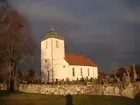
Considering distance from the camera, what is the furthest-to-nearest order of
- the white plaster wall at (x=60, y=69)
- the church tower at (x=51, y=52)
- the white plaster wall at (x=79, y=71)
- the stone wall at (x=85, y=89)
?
1. the white plaster wall at (x=79, y=71)
2. the white plaster wall at (x=60, y=69)
3. the church tower at (x=51, y=52)
4. the stone wall at (x=85, y=89)

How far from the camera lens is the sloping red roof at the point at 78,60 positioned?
6131cm

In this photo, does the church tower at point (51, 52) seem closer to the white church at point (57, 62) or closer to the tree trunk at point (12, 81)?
the white church at point (57, 62)

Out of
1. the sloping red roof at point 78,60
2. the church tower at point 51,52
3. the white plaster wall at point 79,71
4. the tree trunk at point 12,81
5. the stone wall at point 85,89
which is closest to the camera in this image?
the stone wall at point 85,89

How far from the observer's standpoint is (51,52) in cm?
5959

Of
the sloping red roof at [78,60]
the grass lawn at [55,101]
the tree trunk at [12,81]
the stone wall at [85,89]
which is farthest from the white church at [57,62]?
the grass lawn at [55,101]

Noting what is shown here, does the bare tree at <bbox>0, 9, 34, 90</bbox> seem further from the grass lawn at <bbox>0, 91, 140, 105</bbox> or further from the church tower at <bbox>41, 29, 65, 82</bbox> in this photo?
the church tower at <bbox>41, 29, 65, 82</bbox>

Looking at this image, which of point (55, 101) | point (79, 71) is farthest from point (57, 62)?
point (55, 101)

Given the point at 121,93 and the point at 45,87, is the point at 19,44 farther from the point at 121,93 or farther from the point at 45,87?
the point at 121,93

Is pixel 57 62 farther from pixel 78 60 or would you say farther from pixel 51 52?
pixel 78 60

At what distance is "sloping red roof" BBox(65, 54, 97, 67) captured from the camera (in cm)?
6131

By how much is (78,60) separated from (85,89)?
30687 mm

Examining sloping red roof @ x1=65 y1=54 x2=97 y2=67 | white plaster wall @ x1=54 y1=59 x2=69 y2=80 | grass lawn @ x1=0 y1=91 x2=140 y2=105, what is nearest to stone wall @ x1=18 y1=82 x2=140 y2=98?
grass lawn @ x1=0 y1=91 x2=140 y2=105

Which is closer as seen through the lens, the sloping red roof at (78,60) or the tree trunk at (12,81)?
the tree trunk at (12,81)

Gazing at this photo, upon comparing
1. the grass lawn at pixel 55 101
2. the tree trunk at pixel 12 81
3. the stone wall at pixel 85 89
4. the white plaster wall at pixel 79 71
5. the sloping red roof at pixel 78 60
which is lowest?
the grass lawn at pixel 55 101
